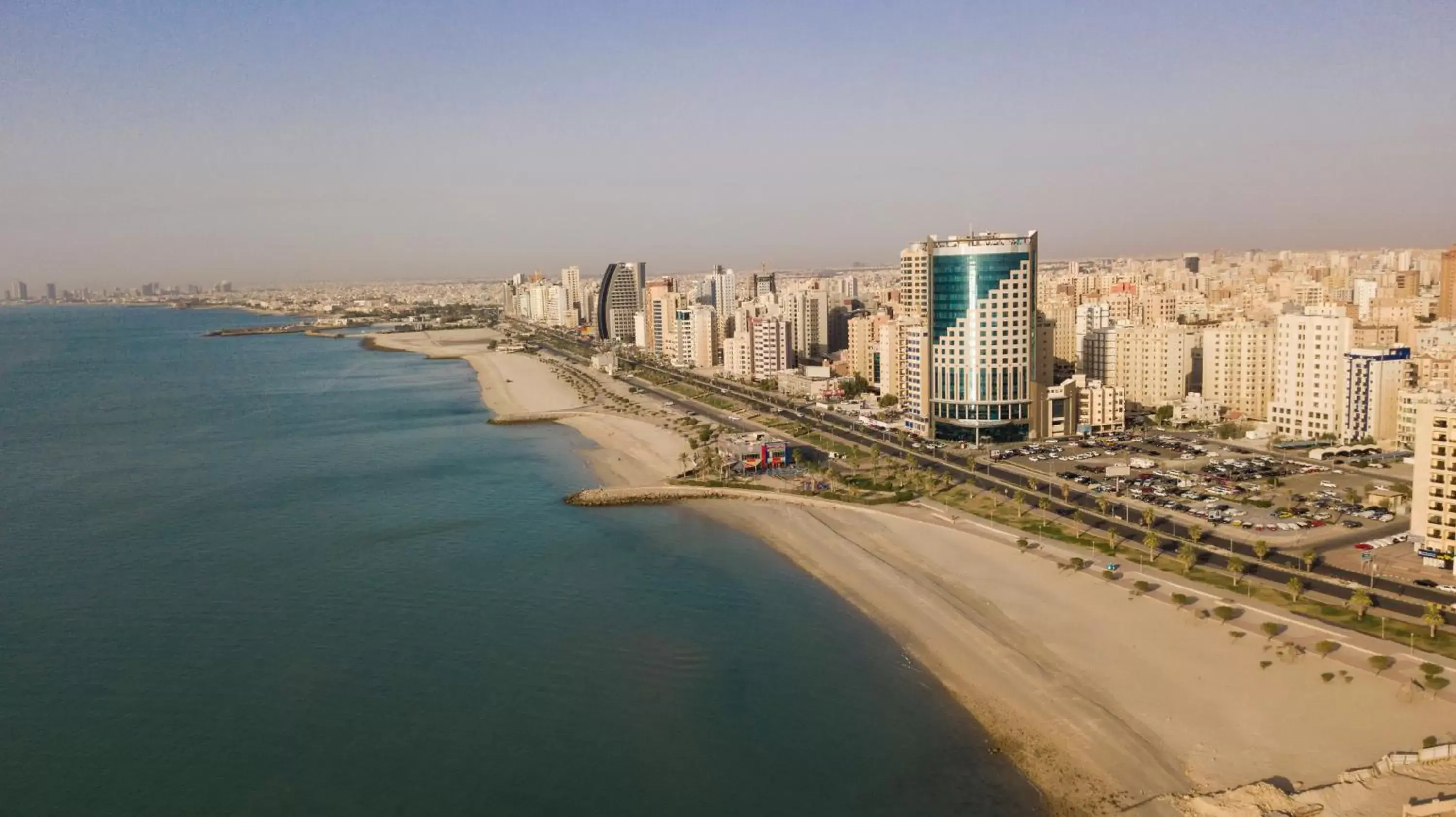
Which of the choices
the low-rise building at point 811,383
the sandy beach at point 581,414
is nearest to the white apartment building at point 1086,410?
the low-rise building at point 811,383

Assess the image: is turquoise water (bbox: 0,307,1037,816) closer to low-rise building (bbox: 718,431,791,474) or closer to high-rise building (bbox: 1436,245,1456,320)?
low-rise building (bbox: 718,431,791,474)

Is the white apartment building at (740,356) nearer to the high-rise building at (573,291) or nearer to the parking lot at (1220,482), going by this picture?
the parking lot at (1220,482)

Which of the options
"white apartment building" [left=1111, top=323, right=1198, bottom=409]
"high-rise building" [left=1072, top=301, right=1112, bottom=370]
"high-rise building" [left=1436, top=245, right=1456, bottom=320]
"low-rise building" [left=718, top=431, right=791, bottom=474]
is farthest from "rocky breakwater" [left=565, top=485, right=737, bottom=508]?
"high-rise building" [left=1436, top=245, right=1456, bottom=320]

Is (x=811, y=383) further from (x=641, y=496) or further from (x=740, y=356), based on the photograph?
(x=641, y=496)

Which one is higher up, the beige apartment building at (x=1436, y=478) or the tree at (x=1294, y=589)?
the beige apartment building at (x=1436, y=478)

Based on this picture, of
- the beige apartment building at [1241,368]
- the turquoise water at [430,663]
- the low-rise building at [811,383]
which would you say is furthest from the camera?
the low-rise building at [811,383]

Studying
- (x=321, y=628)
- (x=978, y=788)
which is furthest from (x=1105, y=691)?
(x=321, y=628)

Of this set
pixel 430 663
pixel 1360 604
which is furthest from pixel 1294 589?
pixel 430 663

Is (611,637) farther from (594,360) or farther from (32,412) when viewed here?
(594,360)
